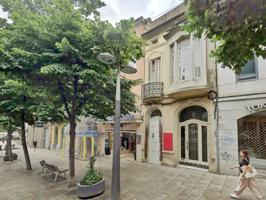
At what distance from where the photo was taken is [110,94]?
7.96m

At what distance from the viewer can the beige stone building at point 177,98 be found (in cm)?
994

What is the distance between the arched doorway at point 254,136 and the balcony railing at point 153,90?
15.7 ft

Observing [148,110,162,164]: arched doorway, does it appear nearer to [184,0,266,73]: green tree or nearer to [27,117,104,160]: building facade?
[27,117,104,160]: building facade

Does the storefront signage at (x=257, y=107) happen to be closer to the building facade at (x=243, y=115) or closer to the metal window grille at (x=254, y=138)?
the building facade at (x=243, y=115)

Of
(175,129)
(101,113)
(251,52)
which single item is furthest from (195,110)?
(251,52)

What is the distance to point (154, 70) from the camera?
13188mm

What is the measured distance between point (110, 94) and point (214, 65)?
5808 mm

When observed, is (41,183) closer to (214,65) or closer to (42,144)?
(214,65)

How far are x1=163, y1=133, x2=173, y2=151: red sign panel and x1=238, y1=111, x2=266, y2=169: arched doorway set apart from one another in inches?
144

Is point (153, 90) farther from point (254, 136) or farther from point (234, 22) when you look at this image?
point (234, 22)

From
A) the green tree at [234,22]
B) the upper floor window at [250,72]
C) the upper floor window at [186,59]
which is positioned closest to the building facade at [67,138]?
the upper floor window at [186,59]

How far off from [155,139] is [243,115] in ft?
17.5

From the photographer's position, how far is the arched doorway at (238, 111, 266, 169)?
8508mm

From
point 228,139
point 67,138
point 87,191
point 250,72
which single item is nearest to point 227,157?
point 228,139
